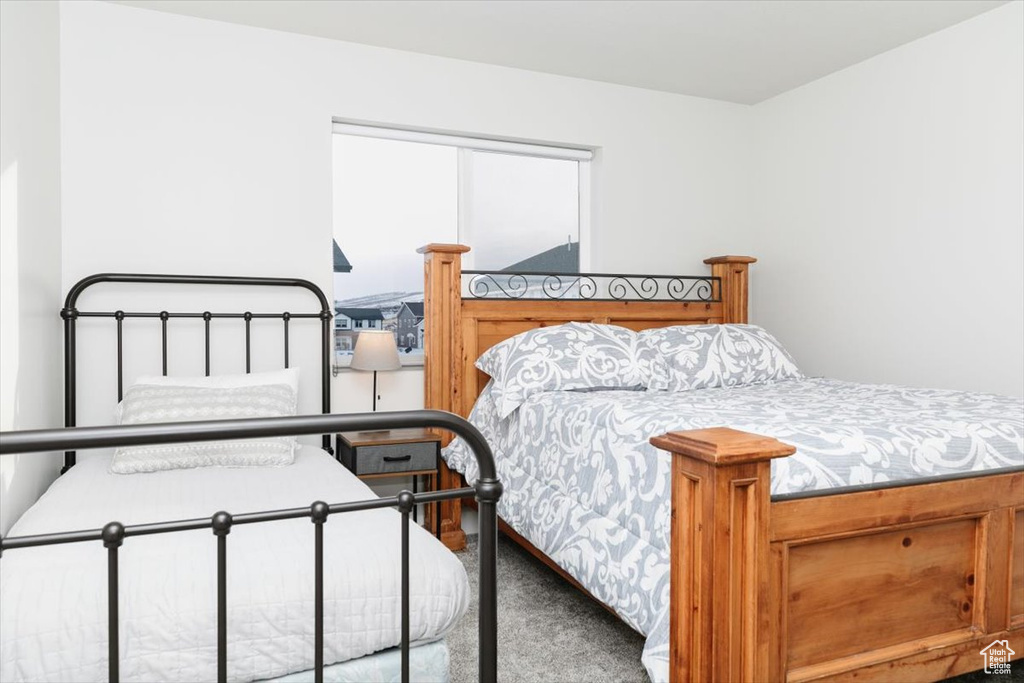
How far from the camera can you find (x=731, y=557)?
1312 millimetres

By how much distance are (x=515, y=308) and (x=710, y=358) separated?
3.00ft

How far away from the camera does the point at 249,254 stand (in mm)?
2863

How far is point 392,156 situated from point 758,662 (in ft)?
8.82

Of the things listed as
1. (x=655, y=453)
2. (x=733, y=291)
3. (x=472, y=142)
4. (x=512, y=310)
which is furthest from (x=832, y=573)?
(x=472, y=142)

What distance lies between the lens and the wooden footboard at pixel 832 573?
1313mm

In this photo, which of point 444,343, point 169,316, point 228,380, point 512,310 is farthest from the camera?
point 512,310

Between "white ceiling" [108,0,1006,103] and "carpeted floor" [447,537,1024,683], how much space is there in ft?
7.43

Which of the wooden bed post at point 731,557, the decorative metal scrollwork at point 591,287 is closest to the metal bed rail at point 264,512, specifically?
the wooden bed post at point 731,557

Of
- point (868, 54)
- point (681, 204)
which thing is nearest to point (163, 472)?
point (681, 204)

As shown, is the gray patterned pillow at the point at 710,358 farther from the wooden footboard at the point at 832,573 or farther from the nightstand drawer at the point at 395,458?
the wooden footboard at the point at 832,573

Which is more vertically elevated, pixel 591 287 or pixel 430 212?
pixel 430 212

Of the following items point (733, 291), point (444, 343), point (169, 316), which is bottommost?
point (444, 343)

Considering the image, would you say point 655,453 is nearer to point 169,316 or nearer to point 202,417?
point 202,417

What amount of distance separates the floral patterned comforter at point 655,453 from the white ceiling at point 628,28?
154 centimetres
